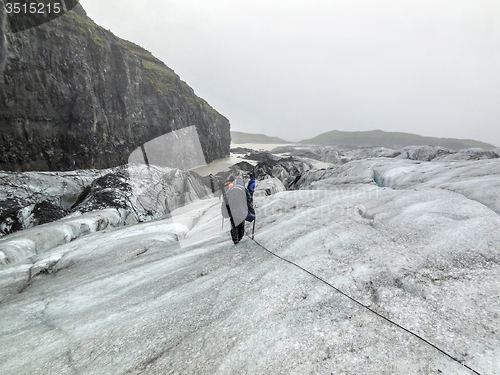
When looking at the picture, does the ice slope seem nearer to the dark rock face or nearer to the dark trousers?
the dark trousers

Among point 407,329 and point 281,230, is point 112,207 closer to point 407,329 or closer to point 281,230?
point 281,230

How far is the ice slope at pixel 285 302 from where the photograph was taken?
3311 millimetres

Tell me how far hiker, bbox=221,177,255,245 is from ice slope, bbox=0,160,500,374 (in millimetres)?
669

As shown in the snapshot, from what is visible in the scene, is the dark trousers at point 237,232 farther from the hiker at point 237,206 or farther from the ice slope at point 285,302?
the ice slope at point 285,302

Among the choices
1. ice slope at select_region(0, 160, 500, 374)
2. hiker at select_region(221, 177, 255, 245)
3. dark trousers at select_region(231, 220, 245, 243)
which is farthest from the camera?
dark trousers at select_region(231, 220, 245, 243)

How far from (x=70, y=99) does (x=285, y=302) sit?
1457 inches

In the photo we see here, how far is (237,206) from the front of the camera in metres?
7.51

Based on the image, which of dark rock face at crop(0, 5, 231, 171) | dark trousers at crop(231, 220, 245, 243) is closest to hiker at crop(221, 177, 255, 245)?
dark trousers at crop(231, 220, 245, 243)

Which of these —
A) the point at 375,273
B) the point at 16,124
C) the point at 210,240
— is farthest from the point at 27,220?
the point at 375,273

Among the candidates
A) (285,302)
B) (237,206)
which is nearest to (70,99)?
(237,206)

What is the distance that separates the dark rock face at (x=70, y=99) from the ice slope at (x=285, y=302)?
81.0ft

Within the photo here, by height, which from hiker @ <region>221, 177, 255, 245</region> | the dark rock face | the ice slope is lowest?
the ice slope

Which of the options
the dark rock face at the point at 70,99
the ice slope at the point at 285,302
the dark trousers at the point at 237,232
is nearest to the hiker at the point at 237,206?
the dark trousers at the point at 237,232

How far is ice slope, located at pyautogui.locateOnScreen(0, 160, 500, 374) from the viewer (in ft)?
10.9
